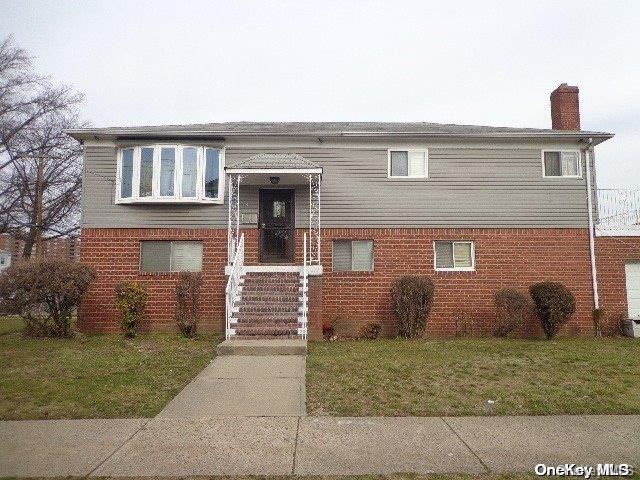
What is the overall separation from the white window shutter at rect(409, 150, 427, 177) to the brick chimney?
16.5 feet

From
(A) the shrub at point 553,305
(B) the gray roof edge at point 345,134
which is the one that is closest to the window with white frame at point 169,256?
(B) the gray roof edge at point 345,134

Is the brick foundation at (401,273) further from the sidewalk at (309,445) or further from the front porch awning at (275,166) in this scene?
the sidewalk at (309,445)

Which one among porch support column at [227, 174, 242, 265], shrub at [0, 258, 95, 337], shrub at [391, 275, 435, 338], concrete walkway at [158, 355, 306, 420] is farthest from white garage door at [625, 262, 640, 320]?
shrub at [0, 258, 95, 337]

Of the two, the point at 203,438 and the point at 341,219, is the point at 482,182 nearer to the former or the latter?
the point at 341,219

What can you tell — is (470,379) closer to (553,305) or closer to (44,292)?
(553,305)

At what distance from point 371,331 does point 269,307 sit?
3.02m

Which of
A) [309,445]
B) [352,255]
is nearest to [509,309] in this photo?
[352,255]

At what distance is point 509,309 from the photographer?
1250cm

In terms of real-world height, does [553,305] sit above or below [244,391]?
above

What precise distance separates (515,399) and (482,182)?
886cm

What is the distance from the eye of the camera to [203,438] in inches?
190

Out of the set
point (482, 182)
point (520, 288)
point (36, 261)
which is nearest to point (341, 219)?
point (482, 182)

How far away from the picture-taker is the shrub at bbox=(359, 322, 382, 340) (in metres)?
12.6

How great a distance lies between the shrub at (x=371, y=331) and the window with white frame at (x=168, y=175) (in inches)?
217
